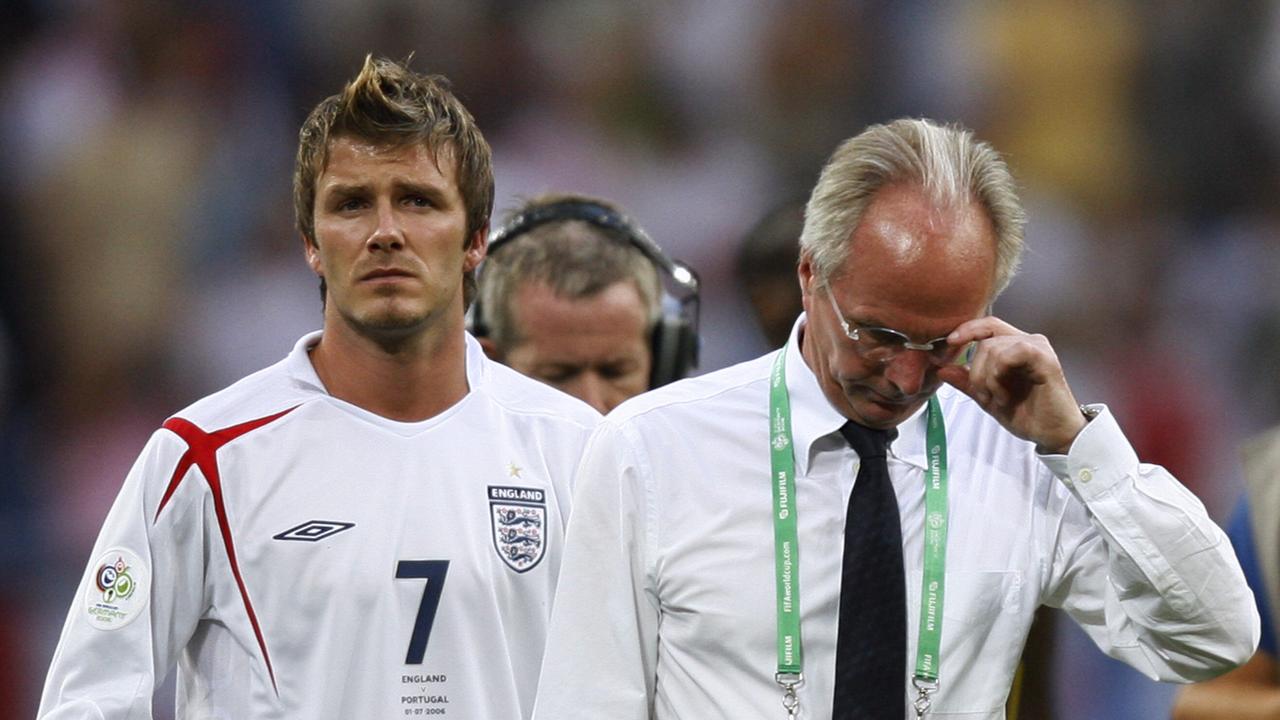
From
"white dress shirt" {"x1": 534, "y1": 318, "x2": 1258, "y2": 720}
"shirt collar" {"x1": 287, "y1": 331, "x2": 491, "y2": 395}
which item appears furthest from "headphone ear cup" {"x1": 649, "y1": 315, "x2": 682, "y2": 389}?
"white dress shirt" {"x1": 534, "y1": 318, "x2": 1258, "y2": 720}

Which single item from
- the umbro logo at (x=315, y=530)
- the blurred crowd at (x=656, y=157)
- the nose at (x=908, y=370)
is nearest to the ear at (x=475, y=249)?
the umbro logo at (x=315, y=530)

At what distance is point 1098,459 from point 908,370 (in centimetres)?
30

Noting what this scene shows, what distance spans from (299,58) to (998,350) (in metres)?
5.63

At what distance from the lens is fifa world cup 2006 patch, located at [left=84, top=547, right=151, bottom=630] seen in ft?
10.6

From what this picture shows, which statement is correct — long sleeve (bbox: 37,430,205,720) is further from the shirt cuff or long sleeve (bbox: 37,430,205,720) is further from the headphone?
the shirt cuff

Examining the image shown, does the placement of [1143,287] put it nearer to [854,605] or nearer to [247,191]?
[247,191]

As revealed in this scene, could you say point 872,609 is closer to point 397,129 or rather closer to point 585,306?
point 397,129

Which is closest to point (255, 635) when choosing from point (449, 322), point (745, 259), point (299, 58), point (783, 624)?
point (449, 322)

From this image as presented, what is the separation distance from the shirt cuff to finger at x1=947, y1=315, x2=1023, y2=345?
0.18 meters

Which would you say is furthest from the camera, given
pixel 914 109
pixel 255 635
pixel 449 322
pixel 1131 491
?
pixel 914 109

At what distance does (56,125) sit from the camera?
7324 mm

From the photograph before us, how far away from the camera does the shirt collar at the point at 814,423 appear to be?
9.30 ft

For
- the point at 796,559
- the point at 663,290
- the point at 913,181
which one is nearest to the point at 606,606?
the point at 796,559

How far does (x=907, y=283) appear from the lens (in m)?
2.67
